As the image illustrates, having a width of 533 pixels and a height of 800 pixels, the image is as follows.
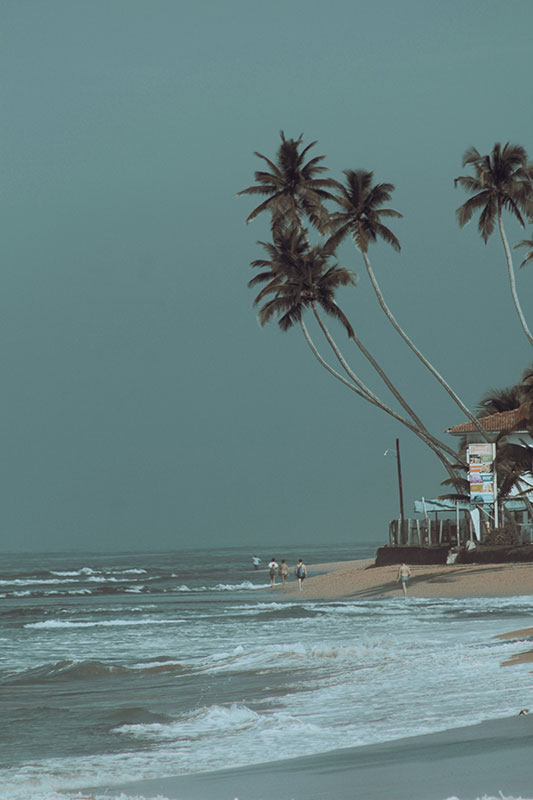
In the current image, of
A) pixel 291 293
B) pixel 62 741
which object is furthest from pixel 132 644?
pixel 291 293

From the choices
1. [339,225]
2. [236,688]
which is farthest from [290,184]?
[236,688]

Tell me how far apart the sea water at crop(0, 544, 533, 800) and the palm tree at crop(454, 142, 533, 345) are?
25.0 meters

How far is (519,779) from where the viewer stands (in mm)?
6227

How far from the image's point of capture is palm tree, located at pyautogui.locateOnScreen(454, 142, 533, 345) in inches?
1951

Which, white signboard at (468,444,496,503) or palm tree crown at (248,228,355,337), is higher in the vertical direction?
palm tree crown at (248,228,355,337)

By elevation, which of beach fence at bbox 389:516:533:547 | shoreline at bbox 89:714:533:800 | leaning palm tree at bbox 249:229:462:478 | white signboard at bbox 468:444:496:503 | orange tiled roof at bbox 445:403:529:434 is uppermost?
leaning palm tree at bbox 249:229:462:478

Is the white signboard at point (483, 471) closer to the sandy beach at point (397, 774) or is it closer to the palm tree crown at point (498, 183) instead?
the palm tree crown at point (498, 183)

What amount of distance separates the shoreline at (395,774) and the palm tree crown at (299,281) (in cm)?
4422

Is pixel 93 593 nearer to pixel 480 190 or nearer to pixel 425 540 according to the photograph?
pixel 425 540

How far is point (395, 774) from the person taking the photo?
6992mm

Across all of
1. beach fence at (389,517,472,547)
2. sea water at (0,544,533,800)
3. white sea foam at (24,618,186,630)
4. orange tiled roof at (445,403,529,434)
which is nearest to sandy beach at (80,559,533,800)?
sea water at (0,544,533,800)

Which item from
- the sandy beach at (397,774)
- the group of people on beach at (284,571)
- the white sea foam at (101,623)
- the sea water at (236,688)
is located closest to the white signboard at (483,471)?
the group of people on beach at (284,571)

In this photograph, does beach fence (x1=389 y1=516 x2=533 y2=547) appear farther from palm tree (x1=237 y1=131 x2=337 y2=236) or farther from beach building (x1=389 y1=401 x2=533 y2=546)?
palm tree (x1=237 y1=131 x2=337 y2=236)

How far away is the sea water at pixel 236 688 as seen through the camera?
964 centimetres
